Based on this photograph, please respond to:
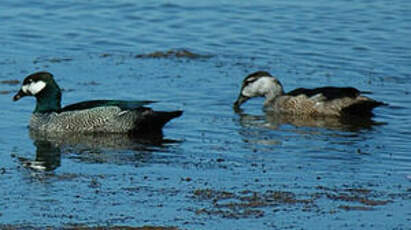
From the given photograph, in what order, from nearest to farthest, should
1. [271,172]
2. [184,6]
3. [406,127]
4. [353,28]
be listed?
[271,172] < [406,127] < [353,28] < [184,6]

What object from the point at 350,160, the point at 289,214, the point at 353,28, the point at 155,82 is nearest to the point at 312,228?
the point at 289,214

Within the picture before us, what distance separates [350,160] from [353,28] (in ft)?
31.6

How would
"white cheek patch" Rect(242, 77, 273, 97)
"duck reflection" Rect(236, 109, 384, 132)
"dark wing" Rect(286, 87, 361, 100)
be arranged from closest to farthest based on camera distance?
"duck reflection" Rect(236, 109, 384, 132) → "dark wing" Rect(286, 87, 361, 100) → "white cheek patch" Rect(242, 77, 273, 97)

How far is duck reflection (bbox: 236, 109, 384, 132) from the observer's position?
14.6 m

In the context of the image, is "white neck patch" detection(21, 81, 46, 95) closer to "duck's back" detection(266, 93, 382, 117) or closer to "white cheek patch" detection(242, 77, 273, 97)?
"white cheek patch" detection(242, 77, 273, 97)

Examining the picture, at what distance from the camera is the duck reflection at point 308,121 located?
48.0 feet

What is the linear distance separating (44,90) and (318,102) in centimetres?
393

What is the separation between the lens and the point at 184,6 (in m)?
23.3

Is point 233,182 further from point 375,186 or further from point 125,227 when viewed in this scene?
point 125,227

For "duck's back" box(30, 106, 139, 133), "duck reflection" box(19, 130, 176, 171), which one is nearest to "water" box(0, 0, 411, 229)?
"duck reflection" box(19, 130, 176, 171)

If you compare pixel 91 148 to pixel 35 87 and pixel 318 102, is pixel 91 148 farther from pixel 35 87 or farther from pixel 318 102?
pixel 318 102

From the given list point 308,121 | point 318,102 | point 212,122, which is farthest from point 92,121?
point 318,102

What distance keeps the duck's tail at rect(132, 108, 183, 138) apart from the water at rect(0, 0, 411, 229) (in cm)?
19

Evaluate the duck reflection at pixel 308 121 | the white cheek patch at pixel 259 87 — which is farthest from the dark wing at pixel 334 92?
the white cheek patch at pixel 259 87
